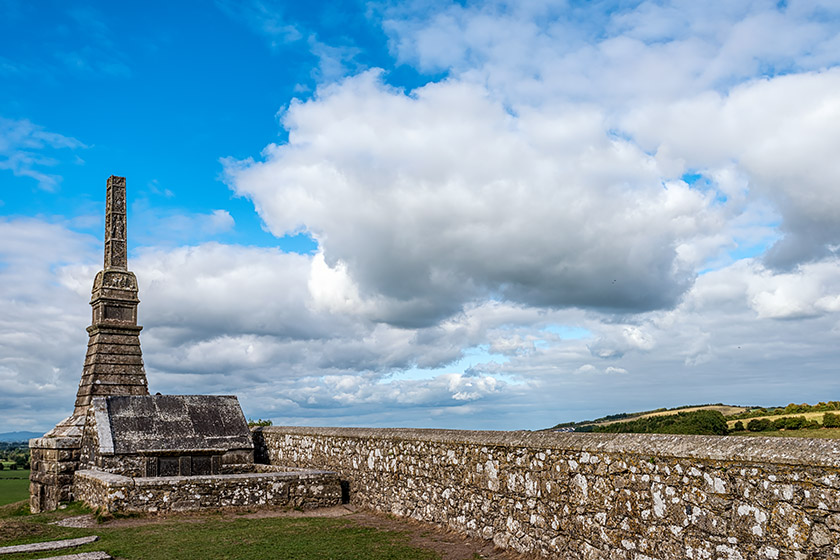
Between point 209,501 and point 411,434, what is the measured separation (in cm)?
453

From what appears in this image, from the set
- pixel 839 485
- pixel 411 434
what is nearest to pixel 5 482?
pixel 411 434

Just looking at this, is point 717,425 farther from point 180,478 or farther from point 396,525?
point 180,478

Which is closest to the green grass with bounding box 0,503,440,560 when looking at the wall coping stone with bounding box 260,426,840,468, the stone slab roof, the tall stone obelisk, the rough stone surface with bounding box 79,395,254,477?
the wall coping stone with bounding box 260,426,840,468

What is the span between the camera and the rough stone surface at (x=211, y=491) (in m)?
12.2

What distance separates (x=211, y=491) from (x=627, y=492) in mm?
9045

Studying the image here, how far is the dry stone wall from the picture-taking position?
5195 mm

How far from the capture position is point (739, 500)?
5.59m

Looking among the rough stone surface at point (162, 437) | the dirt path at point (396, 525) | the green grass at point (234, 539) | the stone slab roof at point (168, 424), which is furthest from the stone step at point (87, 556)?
the stone slab roof at point (168, 424)

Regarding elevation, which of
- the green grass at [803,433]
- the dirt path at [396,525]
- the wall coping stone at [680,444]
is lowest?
the dirt path at [396,525]

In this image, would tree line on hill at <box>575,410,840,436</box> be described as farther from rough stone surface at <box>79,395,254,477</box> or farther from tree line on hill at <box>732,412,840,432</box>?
rough stone surface at <box>79,395,254,477</box>

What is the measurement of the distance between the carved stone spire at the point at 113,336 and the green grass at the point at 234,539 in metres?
8.17

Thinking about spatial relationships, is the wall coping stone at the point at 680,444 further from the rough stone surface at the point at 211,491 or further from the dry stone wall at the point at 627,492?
the rough stone surface at the point at 211,491

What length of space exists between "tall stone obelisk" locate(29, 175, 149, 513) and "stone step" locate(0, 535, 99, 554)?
28.9 ft

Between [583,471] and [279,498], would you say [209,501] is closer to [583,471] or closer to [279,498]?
[279,498]
